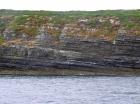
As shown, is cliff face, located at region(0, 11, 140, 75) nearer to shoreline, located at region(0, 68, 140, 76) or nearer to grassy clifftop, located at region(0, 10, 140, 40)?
grassy clifftop, located at region(0, 10, 140, 40)

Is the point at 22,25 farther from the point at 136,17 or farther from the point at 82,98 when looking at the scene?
the point at 82,98

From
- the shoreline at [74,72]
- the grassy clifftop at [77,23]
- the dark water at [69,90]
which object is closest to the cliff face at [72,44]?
the grassy clifftop at [77,23]

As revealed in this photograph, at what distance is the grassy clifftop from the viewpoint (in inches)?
4988

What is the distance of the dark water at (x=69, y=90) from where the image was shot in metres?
74.8

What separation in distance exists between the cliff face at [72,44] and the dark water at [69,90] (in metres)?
9.61

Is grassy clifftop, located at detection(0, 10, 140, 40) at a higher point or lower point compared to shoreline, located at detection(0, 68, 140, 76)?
higher

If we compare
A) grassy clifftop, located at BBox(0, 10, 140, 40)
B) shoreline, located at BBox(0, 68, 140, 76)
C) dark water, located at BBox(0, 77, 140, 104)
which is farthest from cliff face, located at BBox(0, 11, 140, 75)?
dark water, located at BBox(0, 77, 140, 104)

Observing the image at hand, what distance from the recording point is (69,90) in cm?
8806

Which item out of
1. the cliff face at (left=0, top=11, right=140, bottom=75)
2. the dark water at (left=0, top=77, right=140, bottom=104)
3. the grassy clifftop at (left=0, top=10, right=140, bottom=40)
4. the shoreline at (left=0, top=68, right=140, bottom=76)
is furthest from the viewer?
the grassy clifftop at (left=0, top=10, right=140, bottom=40)

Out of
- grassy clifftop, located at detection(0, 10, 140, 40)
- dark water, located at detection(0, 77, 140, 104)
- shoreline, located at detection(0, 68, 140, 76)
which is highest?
grassy clifftop, located at detection(0, 10, 140, 40)

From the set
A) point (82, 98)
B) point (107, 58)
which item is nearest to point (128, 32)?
point (107, 58)

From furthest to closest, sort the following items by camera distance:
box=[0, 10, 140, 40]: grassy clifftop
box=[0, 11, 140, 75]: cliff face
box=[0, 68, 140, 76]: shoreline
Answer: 1. box=[0, 10, 140, 40]: grassy clifftop
2. box=[0, 11, 140, 75]: cliff face
3. box=[0, 68, 140, 76]: shoreline

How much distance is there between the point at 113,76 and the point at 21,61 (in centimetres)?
1773

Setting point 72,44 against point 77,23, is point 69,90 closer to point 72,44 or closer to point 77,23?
point 72,44
